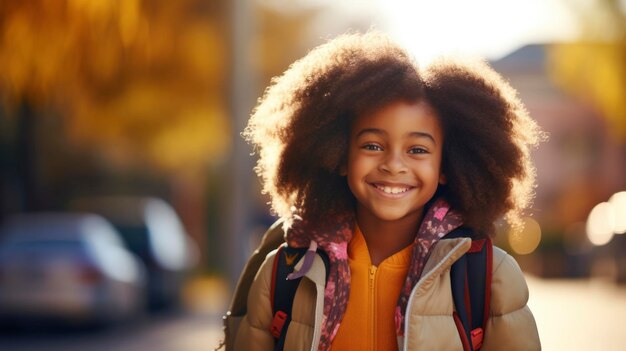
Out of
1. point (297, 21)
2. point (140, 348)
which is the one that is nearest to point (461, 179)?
point (140, 348)

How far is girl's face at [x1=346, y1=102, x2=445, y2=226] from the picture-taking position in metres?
4.06

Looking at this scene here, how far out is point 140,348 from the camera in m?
12.4

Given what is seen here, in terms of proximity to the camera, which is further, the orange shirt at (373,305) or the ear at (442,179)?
the ear at (442,179)

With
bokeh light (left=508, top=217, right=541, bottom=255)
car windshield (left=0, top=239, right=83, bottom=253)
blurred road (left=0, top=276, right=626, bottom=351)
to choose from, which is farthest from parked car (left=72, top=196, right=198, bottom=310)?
bokeh light (left=508, top=217, right=541, bottom=255)

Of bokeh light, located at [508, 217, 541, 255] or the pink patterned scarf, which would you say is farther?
bokeh light, located at [508, 217, 541, 255]

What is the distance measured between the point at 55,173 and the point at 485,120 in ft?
81.6

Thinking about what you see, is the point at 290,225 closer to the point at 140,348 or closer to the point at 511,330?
the point at 511,330

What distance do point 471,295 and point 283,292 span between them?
664 millimetres

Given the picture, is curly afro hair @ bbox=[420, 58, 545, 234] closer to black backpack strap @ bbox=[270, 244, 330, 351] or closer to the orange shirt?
the orange shirt

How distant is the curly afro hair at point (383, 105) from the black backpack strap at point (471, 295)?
0.77ft

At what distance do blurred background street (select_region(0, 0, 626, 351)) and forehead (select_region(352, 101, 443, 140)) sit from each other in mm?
228

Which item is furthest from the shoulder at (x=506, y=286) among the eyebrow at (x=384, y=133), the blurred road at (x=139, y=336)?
the blurred road at (x=139, y=336)

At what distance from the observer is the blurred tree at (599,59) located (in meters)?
20.3

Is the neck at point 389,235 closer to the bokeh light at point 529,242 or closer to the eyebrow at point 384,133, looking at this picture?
the eyebrow at point 384,133
